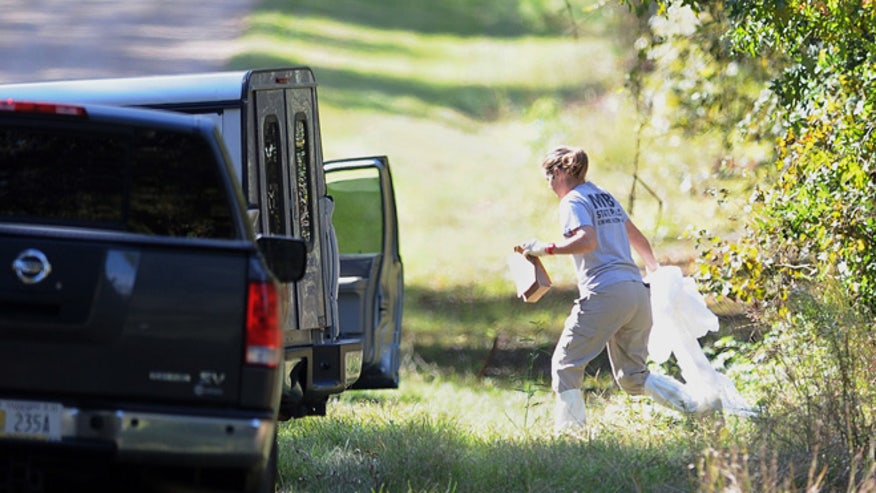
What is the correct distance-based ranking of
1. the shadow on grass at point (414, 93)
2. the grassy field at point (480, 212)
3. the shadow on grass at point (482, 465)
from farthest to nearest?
the shadow on grass at point (414, 93), the grassy field at point (480, 212), the shadow on grass at point (482, 465)

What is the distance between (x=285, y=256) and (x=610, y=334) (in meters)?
2.96

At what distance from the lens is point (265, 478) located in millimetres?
5969

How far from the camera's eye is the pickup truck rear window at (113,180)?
18.9 feet

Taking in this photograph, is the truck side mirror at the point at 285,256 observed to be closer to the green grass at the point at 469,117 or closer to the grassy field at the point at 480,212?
the grassy field at the point at 480,212

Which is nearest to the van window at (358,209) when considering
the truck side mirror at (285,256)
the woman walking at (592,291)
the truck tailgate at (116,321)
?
the woman walking at (592,291)

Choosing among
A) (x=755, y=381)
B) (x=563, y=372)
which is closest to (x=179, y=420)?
(x=563, y=372)

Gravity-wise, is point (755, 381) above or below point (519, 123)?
below

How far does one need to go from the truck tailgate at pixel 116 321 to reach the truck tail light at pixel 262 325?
5 centimetres

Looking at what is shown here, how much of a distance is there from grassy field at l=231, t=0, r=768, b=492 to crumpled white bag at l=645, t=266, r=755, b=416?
31 cm

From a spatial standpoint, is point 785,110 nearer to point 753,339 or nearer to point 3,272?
point 753,339

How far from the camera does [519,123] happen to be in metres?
28.8

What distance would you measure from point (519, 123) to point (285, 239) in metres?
23.0

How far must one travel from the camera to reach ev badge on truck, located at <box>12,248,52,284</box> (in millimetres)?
5258

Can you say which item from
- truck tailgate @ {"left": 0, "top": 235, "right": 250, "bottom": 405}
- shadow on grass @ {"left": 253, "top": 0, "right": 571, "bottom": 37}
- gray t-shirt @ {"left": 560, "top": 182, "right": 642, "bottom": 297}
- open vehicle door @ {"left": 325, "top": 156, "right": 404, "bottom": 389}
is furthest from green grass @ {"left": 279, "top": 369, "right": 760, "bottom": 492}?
shadow on grass @ {"left": 253, "top": 0, "right": 571, "bottom": 37}
